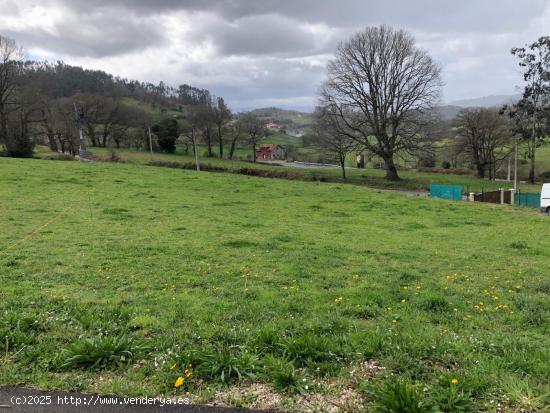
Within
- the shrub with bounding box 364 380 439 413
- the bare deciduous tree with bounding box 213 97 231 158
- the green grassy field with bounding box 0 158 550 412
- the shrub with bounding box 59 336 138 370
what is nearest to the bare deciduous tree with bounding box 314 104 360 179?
the bare deciduous tree with bounding box 213 97 231 158

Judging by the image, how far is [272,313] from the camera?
20.4 ft

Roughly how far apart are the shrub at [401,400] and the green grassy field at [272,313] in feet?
0.17

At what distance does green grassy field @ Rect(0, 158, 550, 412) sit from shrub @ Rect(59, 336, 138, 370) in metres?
0.01

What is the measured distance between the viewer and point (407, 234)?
1606 centimetres

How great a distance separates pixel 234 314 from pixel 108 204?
15.3 meters

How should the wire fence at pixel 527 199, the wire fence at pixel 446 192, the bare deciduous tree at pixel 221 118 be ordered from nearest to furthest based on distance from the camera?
1. the wire fence at pixel 527 199
2. the wire fence at pixel 446 192
3. the bare deciduous tree at pixel 221 118

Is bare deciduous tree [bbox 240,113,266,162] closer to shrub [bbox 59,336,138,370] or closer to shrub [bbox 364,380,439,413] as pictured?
shrub [bbox 59,336,138,370]

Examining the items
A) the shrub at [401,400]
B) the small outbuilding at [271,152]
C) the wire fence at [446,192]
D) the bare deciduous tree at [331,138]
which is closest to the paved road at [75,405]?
the shrub at [401,400]

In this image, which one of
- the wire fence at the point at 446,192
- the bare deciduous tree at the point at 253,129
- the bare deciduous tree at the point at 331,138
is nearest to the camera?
the wire fence at the point at 446,192

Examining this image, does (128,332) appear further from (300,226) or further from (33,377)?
(300,226)

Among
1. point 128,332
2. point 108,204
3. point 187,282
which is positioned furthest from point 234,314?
point 108,204

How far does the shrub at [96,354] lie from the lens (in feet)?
14.9

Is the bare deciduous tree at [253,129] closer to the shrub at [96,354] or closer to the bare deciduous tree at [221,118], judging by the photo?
the bare deciduous tree at [221,118]

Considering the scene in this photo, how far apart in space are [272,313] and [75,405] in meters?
2.99
